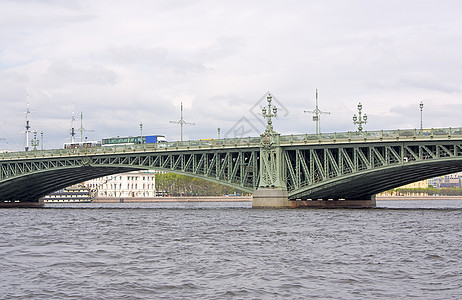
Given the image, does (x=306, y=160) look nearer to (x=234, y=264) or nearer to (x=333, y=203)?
(x=333, y=203)

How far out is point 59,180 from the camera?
362ft

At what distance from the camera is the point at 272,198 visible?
7925 cm

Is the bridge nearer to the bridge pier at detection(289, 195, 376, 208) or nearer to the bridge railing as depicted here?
the bridge railing

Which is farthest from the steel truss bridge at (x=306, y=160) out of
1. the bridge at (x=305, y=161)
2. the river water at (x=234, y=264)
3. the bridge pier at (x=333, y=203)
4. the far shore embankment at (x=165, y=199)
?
the far shore embankment at (x=165, y=199)

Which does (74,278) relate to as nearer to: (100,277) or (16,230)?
(100,277)

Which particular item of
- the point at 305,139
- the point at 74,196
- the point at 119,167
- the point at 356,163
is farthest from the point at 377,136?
the point at 74,196

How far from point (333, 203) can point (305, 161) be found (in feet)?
38.5

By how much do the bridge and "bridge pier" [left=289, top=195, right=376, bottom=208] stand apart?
0.15 metres

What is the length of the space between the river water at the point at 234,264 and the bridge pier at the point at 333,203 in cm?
3635

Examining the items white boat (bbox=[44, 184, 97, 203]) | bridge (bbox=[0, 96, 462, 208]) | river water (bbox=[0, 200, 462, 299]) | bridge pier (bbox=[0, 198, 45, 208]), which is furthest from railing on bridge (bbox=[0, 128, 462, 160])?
white boat (bbox=[44, 184, 97, 203])

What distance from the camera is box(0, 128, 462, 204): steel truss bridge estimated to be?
7138 centimetres

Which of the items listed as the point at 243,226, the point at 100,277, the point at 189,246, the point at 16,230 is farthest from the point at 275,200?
the point at 100,277

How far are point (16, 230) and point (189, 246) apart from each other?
793 inches

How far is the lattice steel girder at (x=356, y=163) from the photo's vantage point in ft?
232
